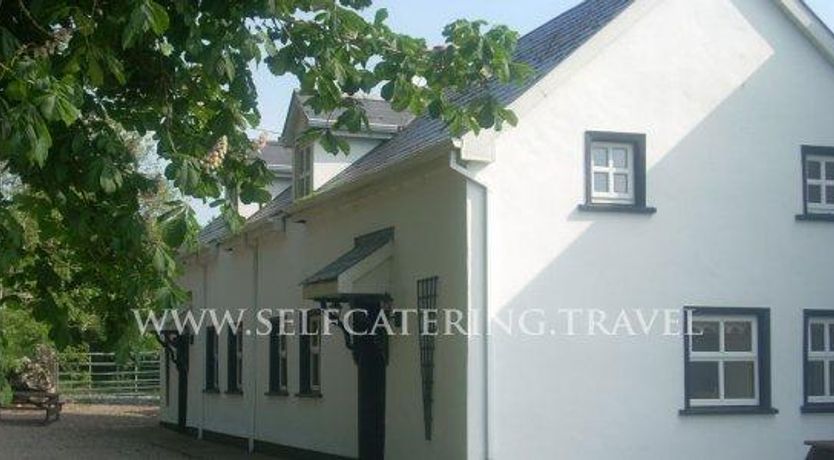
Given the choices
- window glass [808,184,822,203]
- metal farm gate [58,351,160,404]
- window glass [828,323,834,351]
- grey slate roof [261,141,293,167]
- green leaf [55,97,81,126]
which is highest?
grey slate roof [261,141,293,167]

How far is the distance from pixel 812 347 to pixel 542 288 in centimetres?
397

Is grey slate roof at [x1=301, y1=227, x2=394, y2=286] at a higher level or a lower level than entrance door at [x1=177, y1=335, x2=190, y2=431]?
higher

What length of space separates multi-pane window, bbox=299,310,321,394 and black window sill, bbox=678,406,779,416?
7081 millimetres

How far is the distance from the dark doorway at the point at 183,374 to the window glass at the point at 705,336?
1669cm

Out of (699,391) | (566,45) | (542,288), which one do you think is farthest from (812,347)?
(566,45)

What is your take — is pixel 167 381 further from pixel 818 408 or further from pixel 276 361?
pixel 818 408

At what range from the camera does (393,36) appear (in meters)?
10.7

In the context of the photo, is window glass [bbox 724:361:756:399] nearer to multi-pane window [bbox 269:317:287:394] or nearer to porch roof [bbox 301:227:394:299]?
porch roof [bbox 301:227:394:299]

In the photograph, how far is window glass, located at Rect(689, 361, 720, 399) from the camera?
16.8 metres

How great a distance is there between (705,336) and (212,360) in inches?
578

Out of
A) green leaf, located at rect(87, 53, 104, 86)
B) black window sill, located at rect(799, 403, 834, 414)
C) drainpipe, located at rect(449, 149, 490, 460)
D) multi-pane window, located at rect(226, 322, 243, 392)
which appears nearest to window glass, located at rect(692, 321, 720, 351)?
black window sill, located at rect(799, 403, 834, 414)

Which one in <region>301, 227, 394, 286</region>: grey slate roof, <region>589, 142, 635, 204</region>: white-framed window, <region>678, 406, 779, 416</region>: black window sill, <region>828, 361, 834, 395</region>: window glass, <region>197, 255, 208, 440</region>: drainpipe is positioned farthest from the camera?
<region>197, 255, 208, 440</region>: drainpipe

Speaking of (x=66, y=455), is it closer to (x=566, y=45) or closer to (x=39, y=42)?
(x=566, y=45)

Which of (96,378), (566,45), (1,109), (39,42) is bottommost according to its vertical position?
(96,378)
